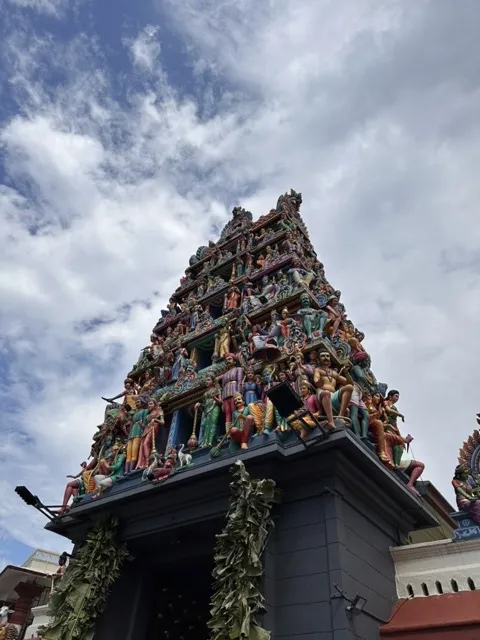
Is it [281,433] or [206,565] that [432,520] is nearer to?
[281,433]

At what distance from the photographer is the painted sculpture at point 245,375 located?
39.8 feet

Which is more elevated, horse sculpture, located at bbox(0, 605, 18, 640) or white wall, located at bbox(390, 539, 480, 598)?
horse sculpture, located at bbox(0, 605, 18, 640)

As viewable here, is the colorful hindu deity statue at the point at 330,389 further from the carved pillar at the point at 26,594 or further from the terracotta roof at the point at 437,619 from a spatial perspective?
the carved pillar at the point at 26,594

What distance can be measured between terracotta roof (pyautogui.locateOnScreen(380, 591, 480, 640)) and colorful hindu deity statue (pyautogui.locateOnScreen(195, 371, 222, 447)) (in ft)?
18.3

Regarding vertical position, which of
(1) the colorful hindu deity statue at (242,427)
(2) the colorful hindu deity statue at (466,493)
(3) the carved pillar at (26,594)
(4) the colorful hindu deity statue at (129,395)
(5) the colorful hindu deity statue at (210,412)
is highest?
(4) the colorful hindu deity statue at (129,395)

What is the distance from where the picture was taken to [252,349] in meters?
14.9

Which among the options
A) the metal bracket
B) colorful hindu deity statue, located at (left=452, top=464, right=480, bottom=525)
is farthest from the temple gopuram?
colorful hindu deity statue, located at (left=452, top=464, right=480, bottom=525)

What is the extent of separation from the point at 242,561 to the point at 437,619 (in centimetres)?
360

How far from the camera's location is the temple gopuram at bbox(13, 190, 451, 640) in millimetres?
9594

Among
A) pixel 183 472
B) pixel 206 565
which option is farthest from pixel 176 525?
pixel 206 565

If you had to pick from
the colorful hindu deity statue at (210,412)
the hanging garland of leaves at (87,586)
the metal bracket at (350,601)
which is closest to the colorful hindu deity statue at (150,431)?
the colorful hindu deity statue at (210,412)

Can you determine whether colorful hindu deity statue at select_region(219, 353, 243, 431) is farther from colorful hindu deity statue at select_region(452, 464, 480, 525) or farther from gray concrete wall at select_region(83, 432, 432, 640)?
colorful hindu deity statue at select_region(452, 464, 480, 525)

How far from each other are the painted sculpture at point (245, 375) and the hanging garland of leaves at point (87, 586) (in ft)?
4.66

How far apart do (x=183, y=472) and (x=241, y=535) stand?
8.56 ft
